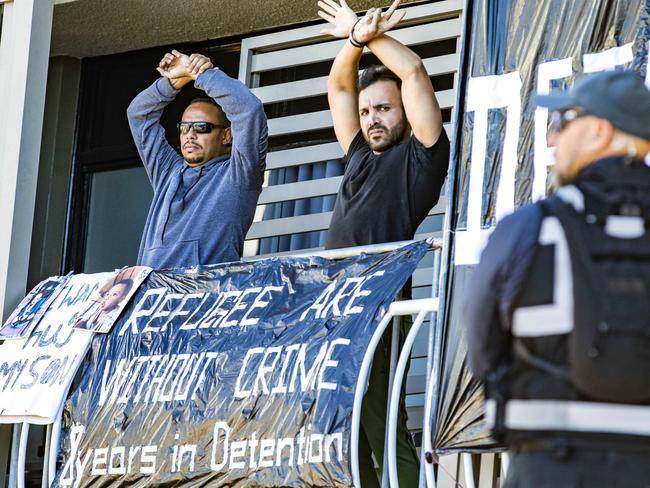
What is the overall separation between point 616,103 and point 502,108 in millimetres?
2091

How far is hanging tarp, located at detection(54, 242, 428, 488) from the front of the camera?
226 inches

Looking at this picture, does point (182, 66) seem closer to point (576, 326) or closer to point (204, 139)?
point (204, 139)

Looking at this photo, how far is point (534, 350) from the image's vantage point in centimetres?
331

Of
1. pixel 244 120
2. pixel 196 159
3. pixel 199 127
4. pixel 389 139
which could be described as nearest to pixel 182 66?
pixel 199 127

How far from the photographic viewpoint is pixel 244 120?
7270 millimetres

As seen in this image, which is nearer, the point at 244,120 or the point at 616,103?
the point at 616,103

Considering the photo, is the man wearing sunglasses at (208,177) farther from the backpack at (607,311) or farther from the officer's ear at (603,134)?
the backpack at (607,311)

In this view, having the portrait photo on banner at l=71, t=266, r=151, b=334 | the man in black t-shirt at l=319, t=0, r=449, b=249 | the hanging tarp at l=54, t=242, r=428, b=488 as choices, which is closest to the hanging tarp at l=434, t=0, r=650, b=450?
the hanging tarp at l=54, t=242, r=428, b=488

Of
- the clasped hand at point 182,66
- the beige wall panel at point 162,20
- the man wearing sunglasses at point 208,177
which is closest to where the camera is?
the man wearing sunglasses at point 208,177

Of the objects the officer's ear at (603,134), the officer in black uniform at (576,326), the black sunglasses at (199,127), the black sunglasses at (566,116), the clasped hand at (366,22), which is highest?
the clasped hand at (366,22)

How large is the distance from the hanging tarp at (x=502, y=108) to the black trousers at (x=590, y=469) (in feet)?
5.81

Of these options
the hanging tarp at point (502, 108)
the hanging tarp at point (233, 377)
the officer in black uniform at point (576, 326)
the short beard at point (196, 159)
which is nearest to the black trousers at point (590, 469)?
the officer in black uniform at point (576, 326)

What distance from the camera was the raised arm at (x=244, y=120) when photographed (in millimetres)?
7219

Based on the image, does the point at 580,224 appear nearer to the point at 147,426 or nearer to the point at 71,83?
the point at 147,426
